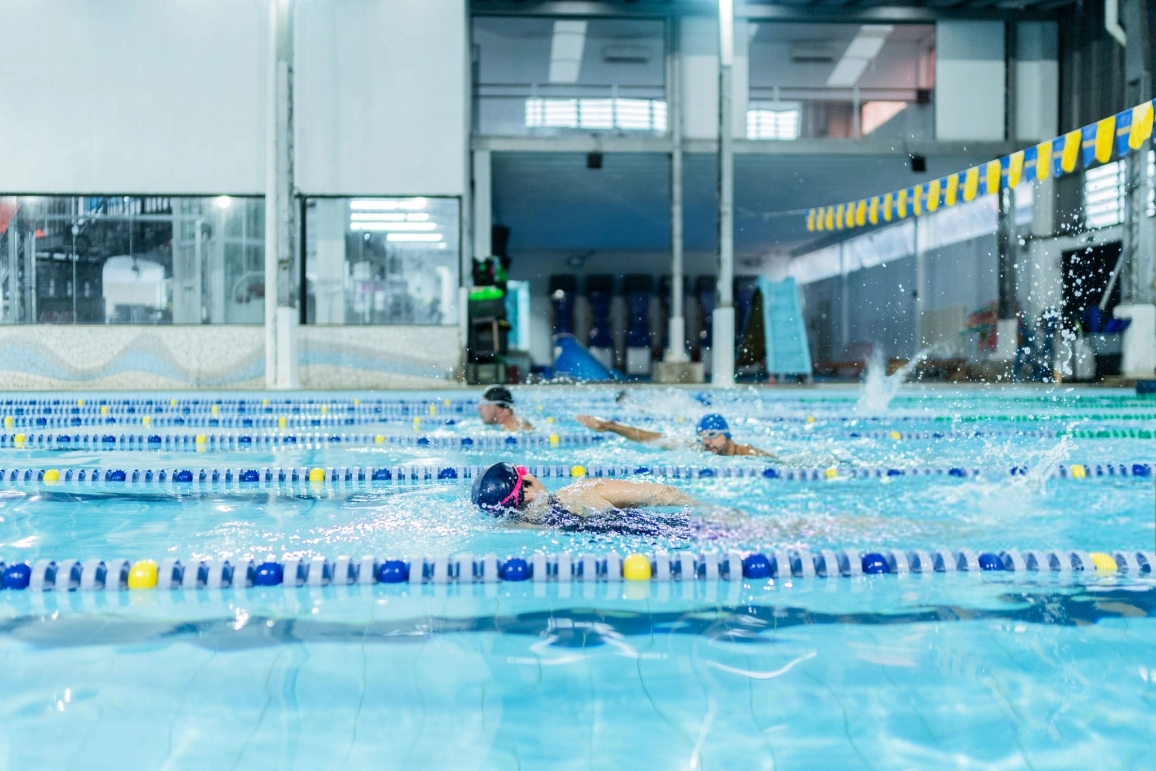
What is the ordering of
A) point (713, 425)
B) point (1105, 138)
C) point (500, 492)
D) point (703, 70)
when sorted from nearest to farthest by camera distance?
point (500, 492)
point (713, 425)
point (1105, 138)
point (703, 70)

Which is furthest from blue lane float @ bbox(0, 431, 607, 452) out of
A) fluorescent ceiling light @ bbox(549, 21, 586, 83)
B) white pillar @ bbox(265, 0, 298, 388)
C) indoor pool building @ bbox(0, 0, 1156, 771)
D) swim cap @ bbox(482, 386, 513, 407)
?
fluorescent ceiling light @ bbox(549, 21, 586, 83)

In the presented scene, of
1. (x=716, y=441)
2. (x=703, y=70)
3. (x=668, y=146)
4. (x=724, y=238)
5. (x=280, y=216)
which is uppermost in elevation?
(x=703, y=70)

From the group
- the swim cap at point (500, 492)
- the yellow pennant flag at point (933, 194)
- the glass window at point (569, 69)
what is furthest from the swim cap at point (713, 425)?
the glass window at point (569, 69)

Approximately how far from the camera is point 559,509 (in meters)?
3.66

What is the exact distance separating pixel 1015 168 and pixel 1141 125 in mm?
1560

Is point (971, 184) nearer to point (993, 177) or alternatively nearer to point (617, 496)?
point (993, 177)

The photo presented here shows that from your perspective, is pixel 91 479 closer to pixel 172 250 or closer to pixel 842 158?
pixel 172 250

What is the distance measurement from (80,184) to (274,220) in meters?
2.51

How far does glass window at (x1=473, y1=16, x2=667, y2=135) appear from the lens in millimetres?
15789

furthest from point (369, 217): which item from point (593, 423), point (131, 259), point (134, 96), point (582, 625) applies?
point (582, 625)

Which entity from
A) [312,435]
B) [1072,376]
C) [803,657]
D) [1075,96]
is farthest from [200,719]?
[1075,96]

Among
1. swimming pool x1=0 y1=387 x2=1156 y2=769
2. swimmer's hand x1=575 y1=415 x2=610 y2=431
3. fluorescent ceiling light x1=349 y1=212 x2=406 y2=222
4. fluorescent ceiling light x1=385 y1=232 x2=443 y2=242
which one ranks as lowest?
swimming pool x1=0 y1=387 x2=1156 y2=769

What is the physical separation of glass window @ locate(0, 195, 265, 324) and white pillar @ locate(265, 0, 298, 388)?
0.60m

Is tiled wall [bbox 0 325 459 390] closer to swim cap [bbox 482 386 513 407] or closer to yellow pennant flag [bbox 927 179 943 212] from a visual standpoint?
swim cap [bbox 482 386 513 407]
